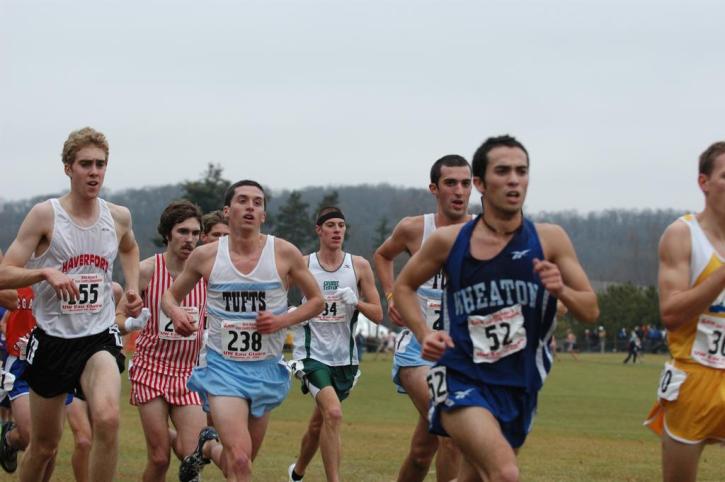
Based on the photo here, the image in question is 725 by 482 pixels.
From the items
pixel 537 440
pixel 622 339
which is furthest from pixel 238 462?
pixel 622 339

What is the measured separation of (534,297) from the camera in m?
6.96

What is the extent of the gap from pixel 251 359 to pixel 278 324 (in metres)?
0.45

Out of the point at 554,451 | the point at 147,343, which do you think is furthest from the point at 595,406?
the point at 147,343

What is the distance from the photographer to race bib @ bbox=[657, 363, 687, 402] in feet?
23.4

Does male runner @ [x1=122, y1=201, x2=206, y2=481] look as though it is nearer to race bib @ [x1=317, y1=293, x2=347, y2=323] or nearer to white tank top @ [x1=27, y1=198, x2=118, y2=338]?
white tank top @ [x1=27, y1=198, x2=118, y2=338]

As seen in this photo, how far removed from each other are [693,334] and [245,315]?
356 centimetres

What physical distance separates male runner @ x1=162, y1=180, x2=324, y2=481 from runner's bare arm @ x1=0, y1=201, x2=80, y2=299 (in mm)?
1132

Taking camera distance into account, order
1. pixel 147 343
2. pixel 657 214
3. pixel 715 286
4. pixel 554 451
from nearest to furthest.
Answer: pixel 715 286 → pixel 147 343 → pixel 554 451 → pixel 657 214

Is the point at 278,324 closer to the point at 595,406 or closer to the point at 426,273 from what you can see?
the point at 426,273

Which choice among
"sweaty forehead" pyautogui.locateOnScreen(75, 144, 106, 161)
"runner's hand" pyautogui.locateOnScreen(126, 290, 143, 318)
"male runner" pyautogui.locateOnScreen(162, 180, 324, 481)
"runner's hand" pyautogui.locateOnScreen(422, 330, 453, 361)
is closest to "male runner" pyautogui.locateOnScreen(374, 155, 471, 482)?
"male runner" pyautogui.locateOnScreen(162, 180, 324, 481)

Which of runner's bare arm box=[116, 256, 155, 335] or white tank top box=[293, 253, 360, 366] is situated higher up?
runner's bare arm box=[116, 256, 155, 335]

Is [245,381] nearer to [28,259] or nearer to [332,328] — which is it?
[28,259]

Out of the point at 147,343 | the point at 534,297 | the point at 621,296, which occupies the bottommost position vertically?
the point at 621,296

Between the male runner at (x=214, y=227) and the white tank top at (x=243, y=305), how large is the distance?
2.26 meters
